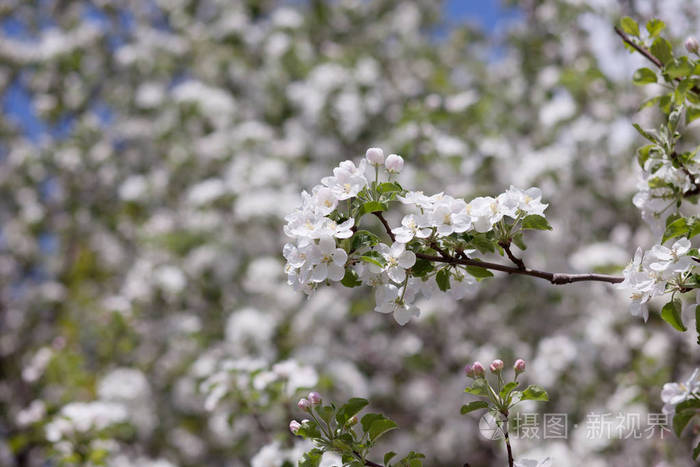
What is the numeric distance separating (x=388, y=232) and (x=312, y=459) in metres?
0.50

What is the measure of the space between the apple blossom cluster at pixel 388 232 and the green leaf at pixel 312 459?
320 millimetres

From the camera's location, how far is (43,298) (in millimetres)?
5957

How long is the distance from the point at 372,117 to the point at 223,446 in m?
2.52

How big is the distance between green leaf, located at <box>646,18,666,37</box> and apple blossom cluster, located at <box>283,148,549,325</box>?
53 centimetres

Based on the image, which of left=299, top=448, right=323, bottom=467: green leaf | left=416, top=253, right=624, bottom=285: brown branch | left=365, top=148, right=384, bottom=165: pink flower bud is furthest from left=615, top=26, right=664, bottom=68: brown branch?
left=299, top=448, right=323, bottom=467: green leaf

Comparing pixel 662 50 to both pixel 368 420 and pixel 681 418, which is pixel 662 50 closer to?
pixel 681 418

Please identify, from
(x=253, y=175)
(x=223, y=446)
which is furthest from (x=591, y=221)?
(x=223, y=446)

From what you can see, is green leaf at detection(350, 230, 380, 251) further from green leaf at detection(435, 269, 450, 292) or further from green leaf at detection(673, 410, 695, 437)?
green leaf at detection(673, 410, 695, 437)

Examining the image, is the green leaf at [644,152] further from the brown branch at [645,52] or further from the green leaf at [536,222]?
the green leaf at [536,222]

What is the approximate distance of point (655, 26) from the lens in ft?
5.04

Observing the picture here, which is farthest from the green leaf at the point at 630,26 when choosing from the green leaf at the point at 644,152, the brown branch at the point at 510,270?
the brown branch at the point at 510,270

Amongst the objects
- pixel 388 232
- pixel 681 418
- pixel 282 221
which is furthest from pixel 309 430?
pixel 282 221

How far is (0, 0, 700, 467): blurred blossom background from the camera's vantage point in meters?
3.35

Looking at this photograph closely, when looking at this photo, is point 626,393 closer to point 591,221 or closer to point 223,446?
point 591,221
